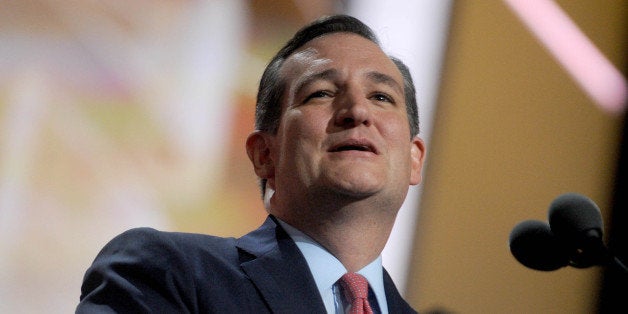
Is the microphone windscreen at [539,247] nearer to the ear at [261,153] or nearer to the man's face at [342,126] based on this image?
the man's face at [342,126]

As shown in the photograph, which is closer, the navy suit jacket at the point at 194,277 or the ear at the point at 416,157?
the navy suit jacket at the point at 194,277

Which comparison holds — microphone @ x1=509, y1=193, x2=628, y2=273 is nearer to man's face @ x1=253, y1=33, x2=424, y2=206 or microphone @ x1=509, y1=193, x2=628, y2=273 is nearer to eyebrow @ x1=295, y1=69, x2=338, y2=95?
man's face @ x1=253, y1=33, x2=424, y2=206

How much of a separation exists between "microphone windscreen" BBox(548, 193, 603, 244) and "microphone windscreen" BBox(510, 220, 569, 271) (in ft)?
0.13

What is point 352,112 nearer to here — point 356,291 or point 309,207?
point 309,207

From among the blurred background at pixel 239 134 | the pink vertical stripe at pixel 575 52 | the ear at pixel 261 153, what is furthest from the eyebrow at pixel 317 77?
the pink vertical stripe at pixel 575 52

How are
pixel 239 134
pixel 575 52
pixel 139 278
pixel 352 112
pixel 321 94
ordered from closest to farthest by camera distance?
pixel 139 278 → pixel 352 112 → pixel 321 94 → pixel 239 134 → pixel 575 52

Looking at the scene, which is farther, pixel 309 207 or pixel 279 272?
pixel 309 207

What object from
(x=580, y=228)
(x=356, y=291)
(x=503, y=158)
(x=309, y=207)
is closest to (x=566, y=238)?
(x=580, y=228)

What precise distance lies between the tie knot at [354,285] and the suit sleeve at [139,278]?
11.4 inches

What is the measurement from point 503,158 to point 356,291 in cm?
162

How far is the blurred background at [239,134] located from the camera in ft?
7.46

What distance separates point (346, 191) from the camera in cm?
178

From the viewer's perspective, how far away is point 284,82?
6.67 ft

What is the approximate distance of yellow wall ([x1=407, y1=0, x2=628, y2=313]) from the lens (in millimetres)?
3109
